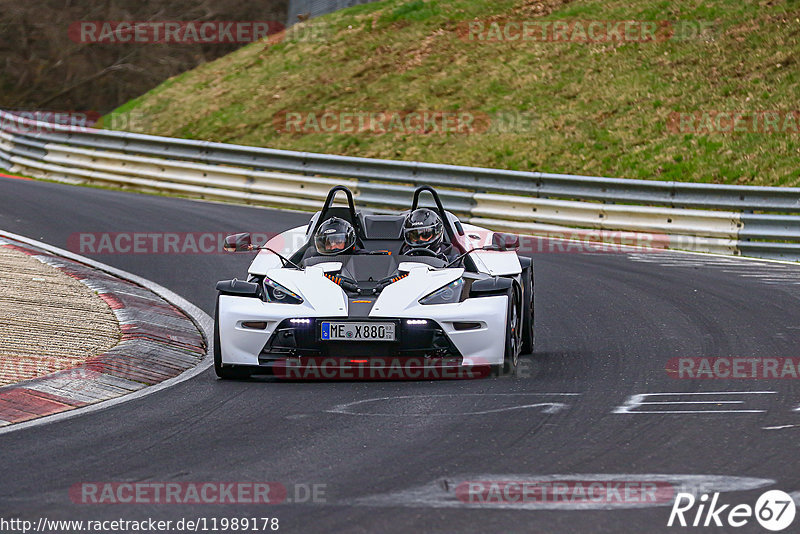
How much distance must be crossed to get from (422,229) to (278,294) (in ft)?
4.77

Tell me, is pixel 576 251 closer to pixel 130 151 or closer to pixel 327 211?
pixel 327 211

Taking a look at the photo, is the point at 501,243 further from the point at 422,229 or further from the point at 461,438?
the point at 461,438

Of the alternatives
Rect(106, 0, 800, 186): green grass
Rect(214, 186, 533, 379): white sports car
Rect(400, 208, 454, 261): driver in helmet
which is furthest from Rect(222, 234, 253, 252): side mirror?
Rect(106, 0, 800, 186): green grass

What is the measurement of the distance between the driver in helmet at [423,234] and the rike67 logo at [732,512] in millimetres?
4708

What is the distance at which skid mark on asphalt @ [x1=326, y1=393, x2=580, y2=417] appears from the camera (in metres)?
7.86

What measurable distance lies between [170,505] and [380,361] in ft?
10.9

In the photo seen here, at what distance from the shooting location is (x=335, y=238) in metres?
9.99

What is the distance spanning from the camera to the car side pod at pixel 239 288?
9309 mm

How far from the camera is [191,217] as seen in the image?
19.4 metres

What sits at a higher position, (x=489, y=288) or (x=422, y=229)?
(x=422, y=229)

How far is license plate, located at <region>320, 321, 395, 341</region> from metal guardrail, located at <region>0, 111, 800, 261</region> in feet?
30.7

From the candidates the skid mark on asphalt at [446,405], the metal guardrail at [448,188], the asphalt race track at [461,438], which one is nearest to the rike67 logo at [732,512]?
the asphalt race track at [461,438]

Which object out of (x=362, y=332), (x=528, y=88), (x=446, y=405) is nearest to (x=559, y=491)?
(x=446, y=405)

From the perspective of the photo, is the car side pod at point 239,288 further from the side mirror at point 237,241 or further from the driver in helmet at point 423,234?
the driver in helmet at point 423,234
